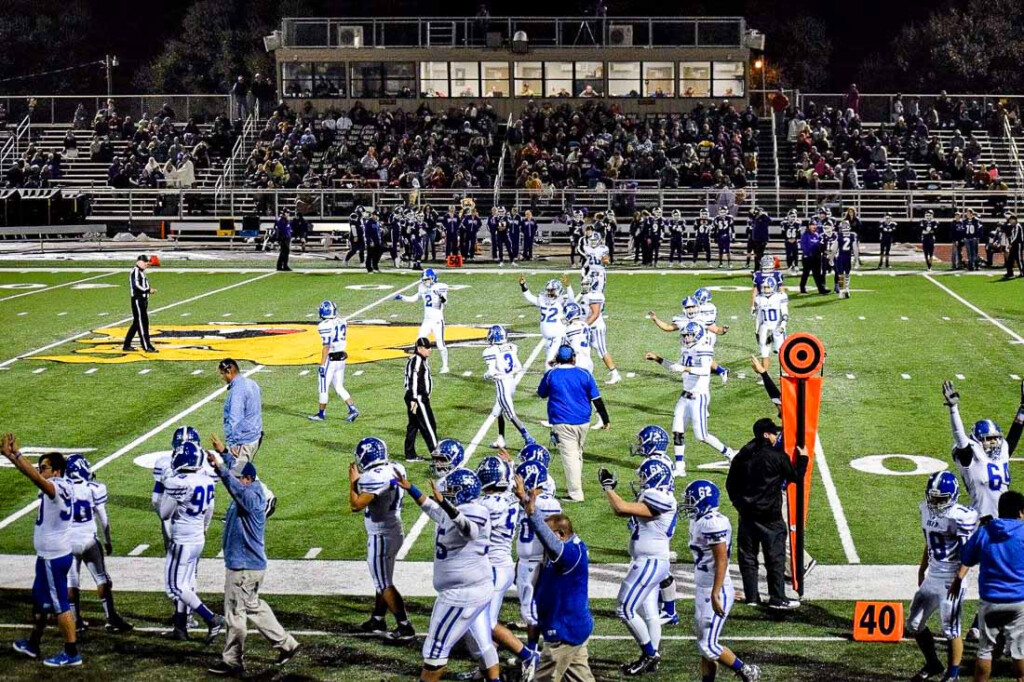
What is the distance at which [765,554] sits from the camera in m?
12.6

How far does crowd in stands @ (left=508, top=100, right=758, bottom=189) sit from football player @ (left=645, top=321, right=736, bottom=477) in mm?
33223

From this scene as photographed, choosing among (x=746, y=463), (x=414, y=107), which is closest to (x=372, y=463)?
(x=746, y=463)

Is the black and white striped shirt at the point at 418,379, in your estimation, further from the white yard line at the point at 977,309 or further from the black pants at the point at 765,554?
the white yard line at the point at 977,309

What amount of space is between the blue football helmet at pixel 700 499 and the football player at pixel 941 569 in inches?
64.8

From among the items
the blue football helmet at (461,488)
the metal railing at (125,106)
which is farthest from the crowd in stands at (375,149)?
the blue football helmet at (461,488)

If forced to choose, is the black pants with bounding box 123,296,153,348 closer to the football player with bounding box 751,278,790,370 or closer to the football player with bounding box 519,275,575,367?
the football player with bounding box 519,275,575,367

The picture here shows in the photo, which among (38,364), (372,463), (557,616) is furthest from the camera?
(38,364)

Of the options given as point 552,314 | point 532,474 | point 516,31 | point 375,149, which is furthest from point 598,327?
point 516,31

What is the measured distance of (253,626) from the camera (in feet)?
39.3

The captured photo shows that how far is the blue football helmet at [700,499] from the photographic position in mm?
10734

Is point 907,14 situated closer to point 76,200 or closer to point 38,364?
point 76,200

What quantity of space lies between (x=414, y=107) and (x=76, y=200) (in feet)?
45.4

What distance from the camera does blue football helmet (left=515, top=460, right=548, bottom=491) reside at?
10.8 meters

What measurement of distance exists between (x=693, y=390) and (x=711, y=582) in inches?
267
